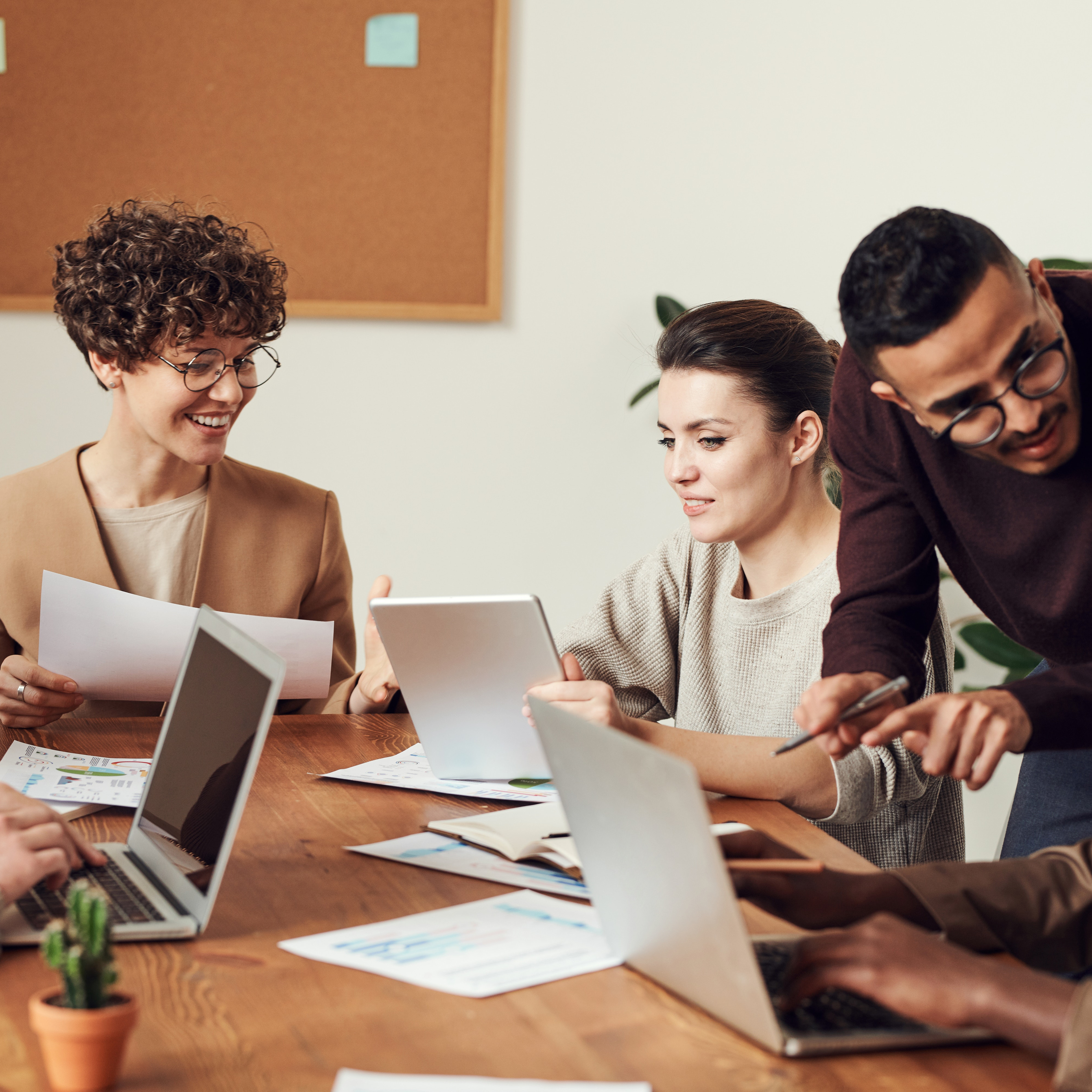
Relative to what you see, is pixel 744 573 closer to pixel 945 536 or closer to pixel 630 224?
pixel 945 536

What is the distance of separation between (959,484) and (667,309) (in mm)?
1429

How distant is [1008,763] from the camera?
9.49 ft

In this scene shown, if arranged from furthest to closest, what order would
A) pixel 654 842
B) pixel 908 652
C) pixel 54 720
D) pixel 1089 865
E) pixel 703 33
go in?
pixel 703 33 < pixel 54 720 < pixel 908 652 < pixel 1089 865 < pixel 654 842

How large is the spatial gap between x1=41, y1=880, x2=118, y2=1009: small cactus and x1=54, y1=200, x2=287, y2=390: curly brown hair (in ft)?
3.87

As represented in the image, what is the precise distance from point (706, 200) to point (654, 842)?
225cm

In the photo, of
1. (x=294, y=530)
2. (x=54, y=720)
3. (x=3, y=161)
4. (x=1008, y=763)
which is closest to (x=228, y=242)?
(x=294, y=530)

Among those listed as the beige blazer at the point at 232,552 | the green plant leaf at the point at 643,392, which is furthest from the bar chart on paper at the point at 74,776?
the green plant leaf at the point at 643,392

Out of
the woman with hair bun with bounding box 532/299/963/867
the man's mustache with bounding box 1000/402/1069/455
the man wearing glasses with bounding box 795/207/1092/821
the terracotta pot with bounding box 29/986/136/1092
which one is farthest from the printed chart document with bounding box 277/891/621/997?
the man's mustache with bounding box 1000/402/1069/455

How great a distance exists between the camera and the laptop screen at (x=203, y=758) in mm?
962

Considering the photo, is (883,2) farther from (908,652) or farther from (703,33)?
(908,652)

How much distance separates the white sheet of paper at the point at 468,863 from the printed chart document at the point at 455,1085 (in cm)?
31

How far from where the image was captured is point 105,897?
896mm

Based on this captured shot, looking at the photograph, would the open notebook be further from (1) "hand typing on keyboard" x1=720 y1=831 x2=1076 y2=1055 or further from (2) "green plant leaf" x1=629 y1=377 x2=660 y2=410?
(2) "green plant leaf" x1=629 y1=377 x2=660 y2=410

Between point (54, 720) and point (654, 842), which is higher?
point (654, 842)
